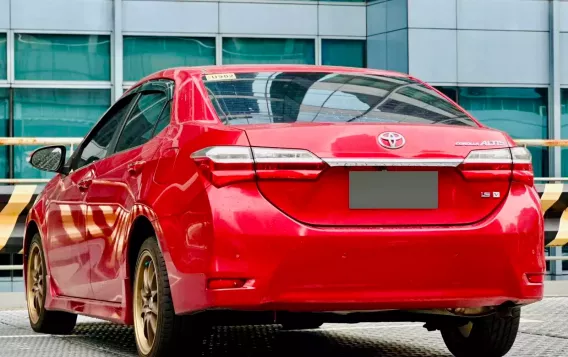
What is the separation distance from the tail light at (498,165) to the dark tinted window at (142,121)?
68.6 inches

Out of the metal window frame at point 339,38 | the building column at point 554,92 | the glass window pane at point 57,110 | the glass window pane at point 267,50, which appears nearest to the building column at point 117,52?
the glass window pane at point 57,110

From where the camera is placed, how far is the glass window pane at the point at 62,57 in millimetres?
24672

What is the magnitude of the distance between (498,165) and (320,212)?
2.87ft

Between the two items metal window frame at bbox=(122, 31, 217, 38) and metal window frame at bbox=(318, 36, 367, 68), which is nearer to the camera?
metal window frame at bbox=(122, 31, 217, 38)

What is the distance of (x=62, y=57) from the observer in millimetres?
24844

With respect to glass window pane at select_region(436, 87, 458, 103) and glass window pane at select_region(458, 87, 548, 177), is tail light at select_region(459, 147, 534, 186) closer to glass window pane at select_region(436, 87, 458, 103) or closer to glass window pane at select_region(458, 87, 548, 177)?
glass window pane at select_region(436, 87, 458, 103)

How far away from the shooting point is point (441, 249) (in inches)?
241

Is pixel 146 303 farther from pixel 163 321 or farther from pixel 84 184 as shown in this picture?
pixel 84 184

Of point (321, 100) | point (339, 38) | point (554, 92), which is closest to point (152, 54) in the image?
point (339, 38)

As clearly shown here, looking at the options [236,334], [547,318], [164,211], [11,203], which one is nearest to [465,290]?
[164,211]

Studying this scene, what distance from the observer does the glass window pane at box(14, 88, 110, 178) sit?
2475 cm

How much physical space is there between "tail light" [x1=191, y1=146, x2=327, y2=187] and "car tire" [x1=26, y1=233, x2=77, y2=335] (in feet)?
10.4

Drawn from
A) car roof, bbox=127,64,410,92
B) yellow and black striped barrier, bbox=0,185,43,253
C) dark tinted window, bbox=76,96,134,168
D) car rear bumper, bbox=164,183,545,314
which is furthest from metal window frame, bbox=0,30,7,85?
car rear bumper, bbox=164,183,545,314

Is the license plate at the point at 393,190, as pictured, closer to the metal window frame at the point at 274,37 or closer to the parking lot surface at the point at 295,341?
the parking lot surface at the point at 295,341
